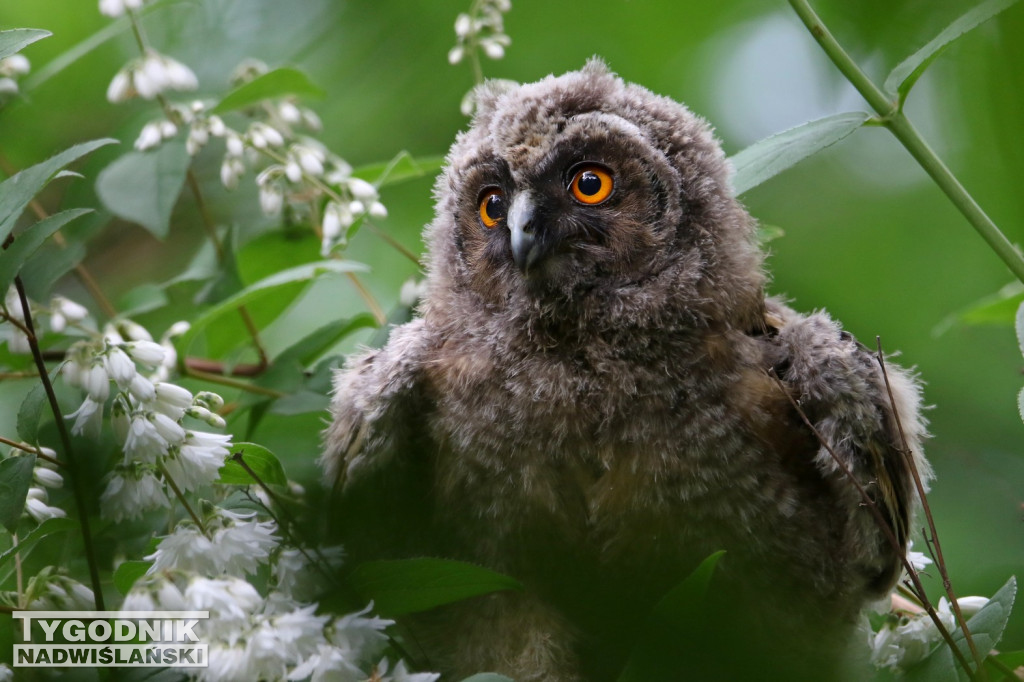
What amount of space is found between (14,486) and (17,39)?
69 centimetres

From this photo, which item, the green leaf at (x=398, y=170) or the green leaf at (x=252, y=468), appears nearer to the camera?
the green leaf at (x=252, y=468)

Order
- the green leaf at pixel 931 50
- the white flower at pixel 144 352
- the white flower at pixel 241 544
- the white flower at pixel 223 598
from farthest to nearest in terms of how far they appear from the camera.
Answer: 1. the white flower at pixel 144 352
2. the white flower at pixel 241 544
3. the white flower at pixel 223 598
4. the green leaf at pixel 931 50

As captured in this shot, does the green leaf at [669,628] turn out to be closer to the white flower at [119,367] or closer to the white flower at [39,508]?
the white flower at [119,367]

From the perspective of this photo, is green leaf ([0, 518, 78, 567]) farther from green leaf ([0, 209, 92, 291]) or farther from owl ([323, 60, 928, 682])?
owl ([323, 60, 928, 682])

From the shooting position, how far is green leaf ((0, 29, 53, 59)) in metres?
1.42

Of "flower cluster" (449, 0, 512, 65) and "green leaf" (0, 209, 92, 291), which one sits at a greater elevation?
"flower cluster" (449, 0, 512, 65)

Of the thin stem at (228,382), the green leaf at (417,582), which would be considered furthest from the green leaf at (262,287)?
the green leaf at (417,582)

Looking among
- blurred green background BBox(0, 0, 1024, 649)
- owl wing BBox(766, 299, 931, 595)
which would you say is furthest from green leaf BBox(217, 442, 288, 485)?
owl wing BBox(766, 299, 931, 595)

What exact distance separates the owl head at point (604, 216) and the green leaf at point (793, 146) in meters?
0.39

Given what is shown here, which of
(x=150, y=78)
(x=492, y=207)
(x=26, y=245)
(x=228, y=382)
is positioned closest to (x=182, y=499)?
(x=26, y=245)

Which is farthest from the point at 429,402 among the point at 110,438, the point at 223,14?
the point at 223,14

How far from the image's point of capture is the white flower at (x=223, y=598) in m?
1.26

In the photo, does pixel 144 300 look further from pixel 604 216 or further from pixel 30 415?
pixel 604 216

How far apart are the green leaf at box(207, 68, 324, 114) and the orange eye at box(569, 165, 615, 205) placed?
684 mm
